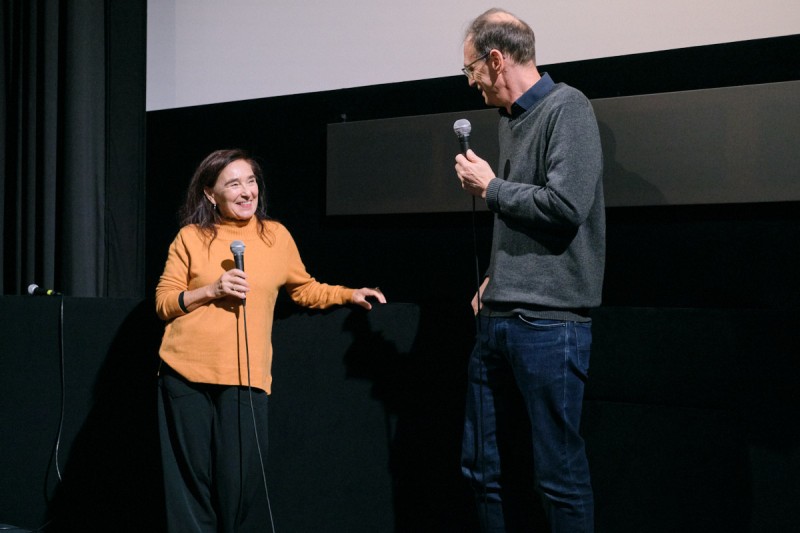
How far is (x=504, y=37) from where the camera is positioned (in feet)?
5.20

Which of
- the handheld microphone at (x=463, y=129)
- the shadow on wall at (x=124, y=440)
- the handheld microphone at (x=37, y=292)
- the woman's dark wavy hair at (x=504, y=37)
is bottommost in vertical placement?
the shadow on wall at (x=124, y=440)

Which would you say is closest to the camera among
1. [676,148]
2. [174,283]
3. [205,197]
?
[174,283]

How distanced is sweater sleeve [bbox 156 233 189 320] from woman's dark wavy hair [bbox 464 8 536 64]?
3.15 ft

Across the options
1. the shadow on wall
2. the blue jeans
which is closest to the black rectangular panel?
the blue jeans

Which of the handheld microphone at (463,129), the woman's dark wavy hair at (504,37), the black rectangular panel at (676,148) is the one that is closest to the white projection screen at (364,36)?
the black rectangular panel at (676,148)

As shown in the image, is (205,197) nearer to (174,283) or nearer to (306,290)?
(174,283)

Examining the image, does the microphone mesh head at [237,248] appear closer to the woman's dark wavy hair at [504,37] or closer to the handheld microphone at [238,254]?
the handheld microphone at [238,254]

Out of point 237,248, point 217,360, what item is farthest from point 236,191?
point 217,360

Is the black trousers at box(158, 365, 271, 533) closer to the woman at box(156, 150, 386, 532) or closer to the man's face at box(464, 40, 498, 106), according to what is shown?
the woman at box(156, 150, 386, 532)

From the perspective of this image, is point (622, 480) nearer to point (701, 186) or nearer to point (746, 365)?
point (746, 365)

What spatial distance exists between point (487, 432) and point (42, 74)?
102 inches

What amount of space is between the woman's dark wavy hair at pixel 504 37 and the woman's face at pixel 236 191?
757 mm

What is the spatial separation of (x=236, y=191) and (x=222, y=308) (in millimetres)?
335

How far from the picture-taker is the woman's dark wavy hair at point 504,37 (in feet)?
5.21
